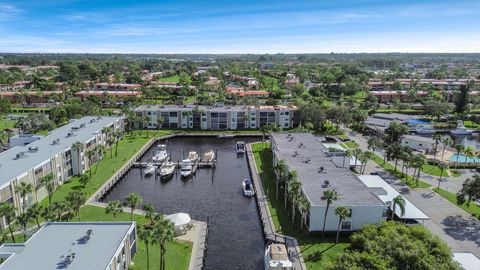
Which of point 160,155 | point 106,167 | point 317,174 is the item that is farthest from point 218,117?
point 317,174

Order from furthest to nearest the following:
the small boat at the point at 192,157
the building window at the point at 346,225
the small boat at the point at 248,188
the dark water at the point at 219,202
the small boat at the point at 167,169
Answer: the small boat at the point at 192,157
the small boat at the point at 167,169
the small boat at the point at 248,188
the building window at the point at 346,225
the dark water at the point at 219,202

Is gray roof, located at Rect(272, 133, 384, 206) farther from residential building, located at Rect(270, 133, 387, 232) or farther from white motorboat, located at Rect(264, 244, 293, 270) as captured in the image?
white motorboat, located at Rect(264, 244, 293, 270)

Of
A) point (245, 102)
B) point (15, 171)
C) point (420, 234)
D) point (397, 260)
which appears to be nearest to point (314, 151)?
point (420, 234)

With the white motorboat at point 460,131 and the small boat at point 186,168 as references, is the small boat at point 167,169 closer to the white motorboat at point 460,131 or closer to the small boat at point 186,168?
the small boat at point 186,168

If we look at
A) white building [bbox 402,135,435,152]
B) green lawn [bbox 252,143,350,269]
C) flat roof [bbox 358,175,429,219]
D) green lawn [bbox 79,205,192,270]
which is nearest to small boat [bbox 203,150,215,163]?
green lawn [bbox 252,143,350,269]

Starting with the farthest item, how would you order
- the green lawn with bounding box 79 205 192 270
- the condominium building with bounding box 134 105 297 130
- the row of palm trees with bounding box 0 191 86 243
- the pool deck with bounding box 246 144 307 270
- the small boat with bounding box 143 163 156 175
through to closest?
the condominium building with bounding box 134 105 297 130
the small boat with bounding box 143 163 156 175
the pool deck with bounding box 246 144 307 270
the row of palm trees with bounding box 0 191 86 243
the green lawn with bounding box 79 205 192 270

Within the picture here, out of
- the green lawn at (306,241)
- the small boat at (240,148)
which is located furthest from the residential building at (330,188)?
the small boat at (240,148)
